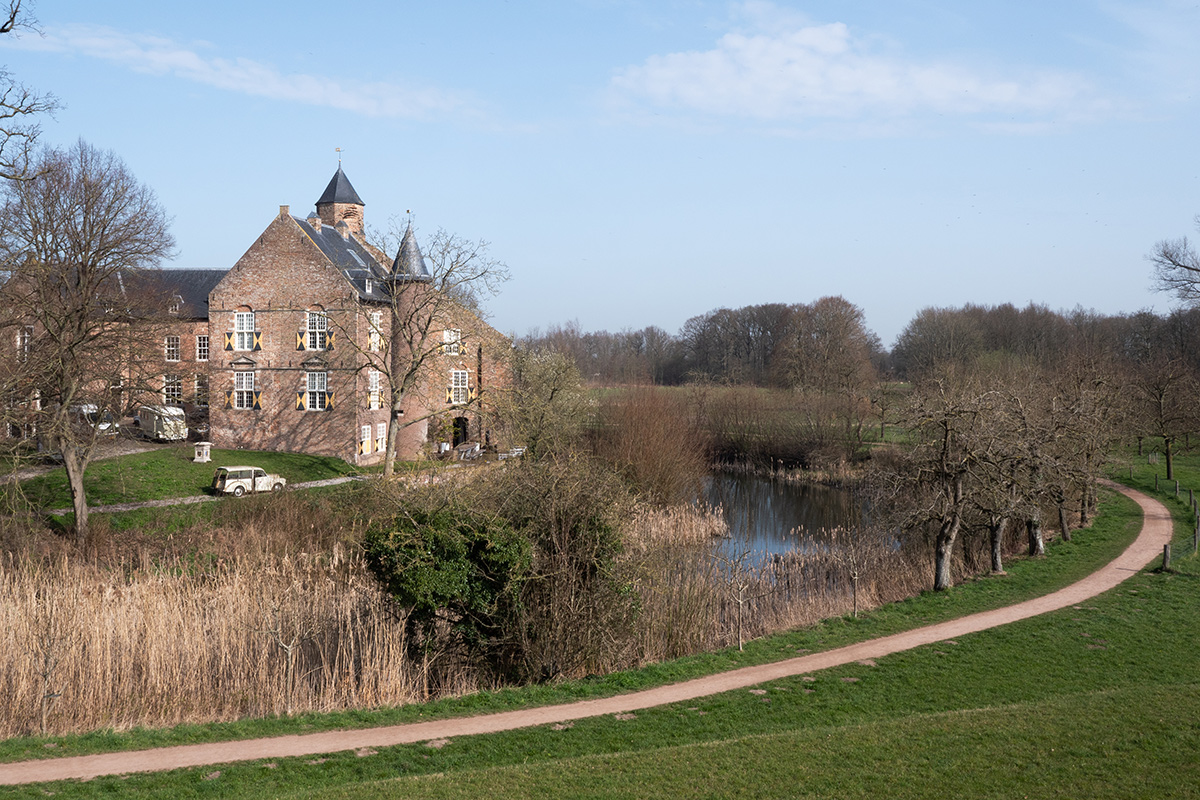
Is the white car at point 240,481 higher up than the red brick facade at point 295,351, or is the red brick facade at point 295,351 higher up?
the red brick facade at point 295,351

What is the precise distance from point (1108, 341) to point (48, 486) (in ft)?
191

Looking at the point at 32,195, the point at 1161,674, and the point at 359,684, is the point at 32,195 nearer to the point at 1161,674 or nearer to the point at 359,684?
the point at 359,684

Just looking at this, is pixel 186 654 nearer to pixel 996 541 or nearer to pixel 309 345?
pixel 996 541

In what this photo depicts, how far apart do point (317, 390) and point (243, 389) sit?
2925mm

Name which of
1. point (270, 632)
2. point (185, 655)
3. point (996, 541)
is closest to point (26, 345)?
point (185, 655)

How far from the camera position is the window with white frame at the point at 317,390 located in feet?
104

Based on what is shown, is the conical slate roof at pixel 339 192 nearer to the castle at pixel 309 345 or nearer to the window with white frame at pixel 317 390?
the castle at pixel 309 345

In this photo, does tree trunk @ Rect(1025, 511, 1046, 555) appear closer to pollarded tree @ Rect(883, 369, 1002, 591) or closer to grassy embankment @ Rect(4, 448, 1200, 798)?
pollarded tree @ Rect(883, 369, 1002, 591)

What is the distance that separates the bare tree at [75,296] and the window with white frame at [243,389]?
366 inches

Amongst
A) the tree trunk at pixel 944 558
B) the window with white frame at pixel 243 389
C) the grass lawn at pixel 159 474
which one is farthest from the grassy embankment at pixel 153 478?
the tree trunk at pixel 944 558

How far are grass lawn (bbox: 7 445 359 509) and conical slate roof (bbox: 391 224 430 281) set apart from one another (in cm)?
748

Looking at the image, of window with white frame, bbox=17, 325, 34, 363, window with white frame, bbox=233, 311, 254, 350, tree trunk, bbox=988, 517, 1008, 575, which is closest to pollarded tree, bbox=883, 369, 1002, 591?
tree trunk, bbox=988, 517, 1008, 575

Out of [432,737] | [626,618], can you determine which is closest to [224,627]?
[432,737]

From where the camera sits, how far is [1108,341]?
55188 mm
